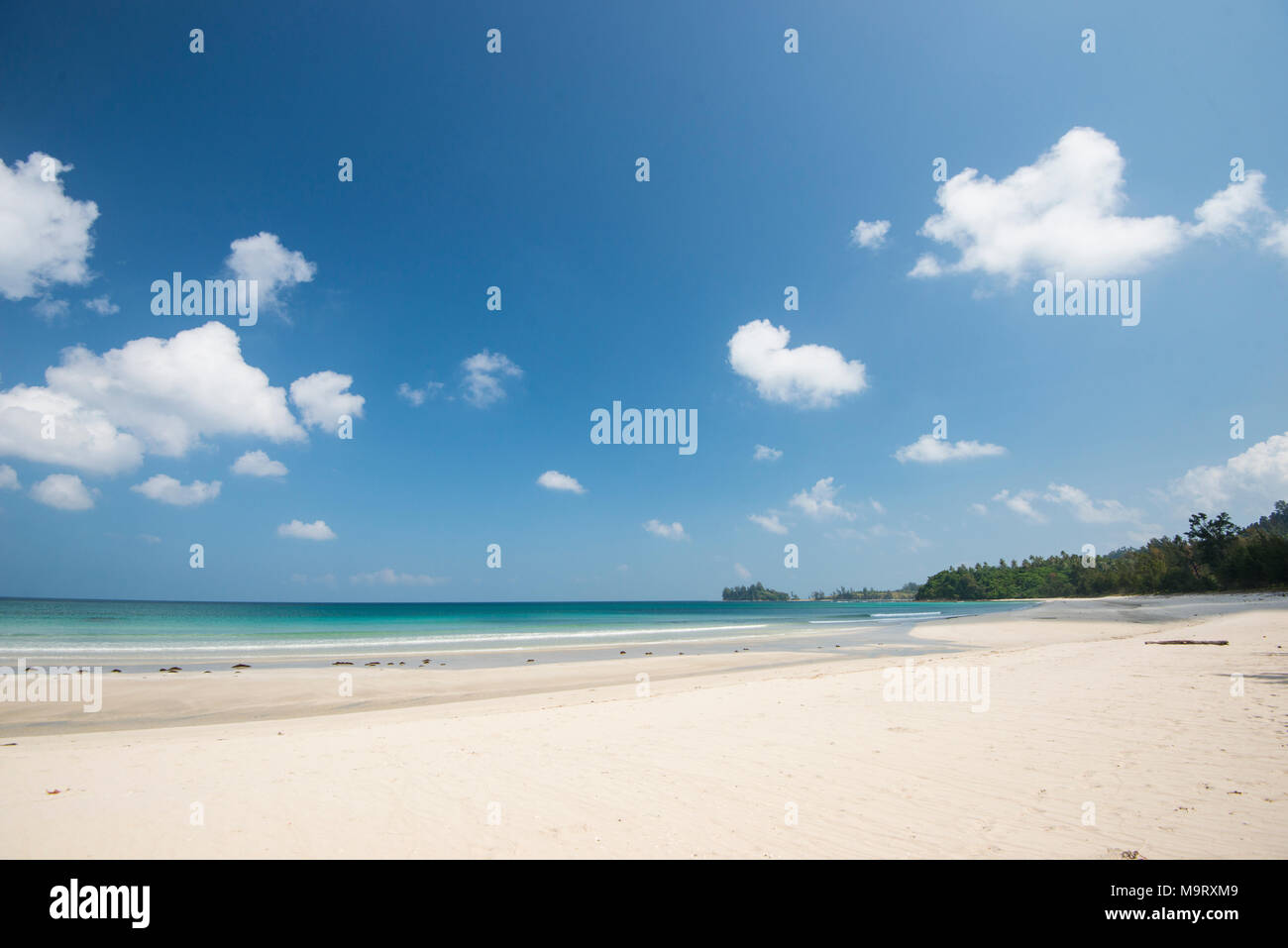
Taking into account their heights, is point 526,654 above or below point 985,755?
below

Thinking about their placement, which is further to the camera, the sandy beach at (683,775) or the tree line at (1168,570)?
the tree line at (1168,570)

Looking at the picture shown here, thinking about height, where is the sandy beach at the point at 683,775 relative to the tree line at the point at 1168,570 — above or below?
above

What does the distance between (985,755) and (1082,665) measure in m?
12.3

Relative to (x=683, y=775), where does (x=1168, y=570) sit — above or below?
below

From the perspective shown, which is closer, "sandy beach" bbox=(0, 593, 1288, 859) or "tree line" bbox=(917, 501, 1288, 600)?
"sandy beach" bbox=(0, 593, 1288, 859)

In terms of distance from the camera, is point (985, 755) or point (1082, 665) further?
point (1082, 665)

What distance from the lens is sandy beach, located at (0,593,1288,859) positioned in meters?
5.01

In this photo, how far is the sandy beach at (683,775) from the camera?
5.01m

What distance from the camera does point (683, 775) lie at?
276 inches
